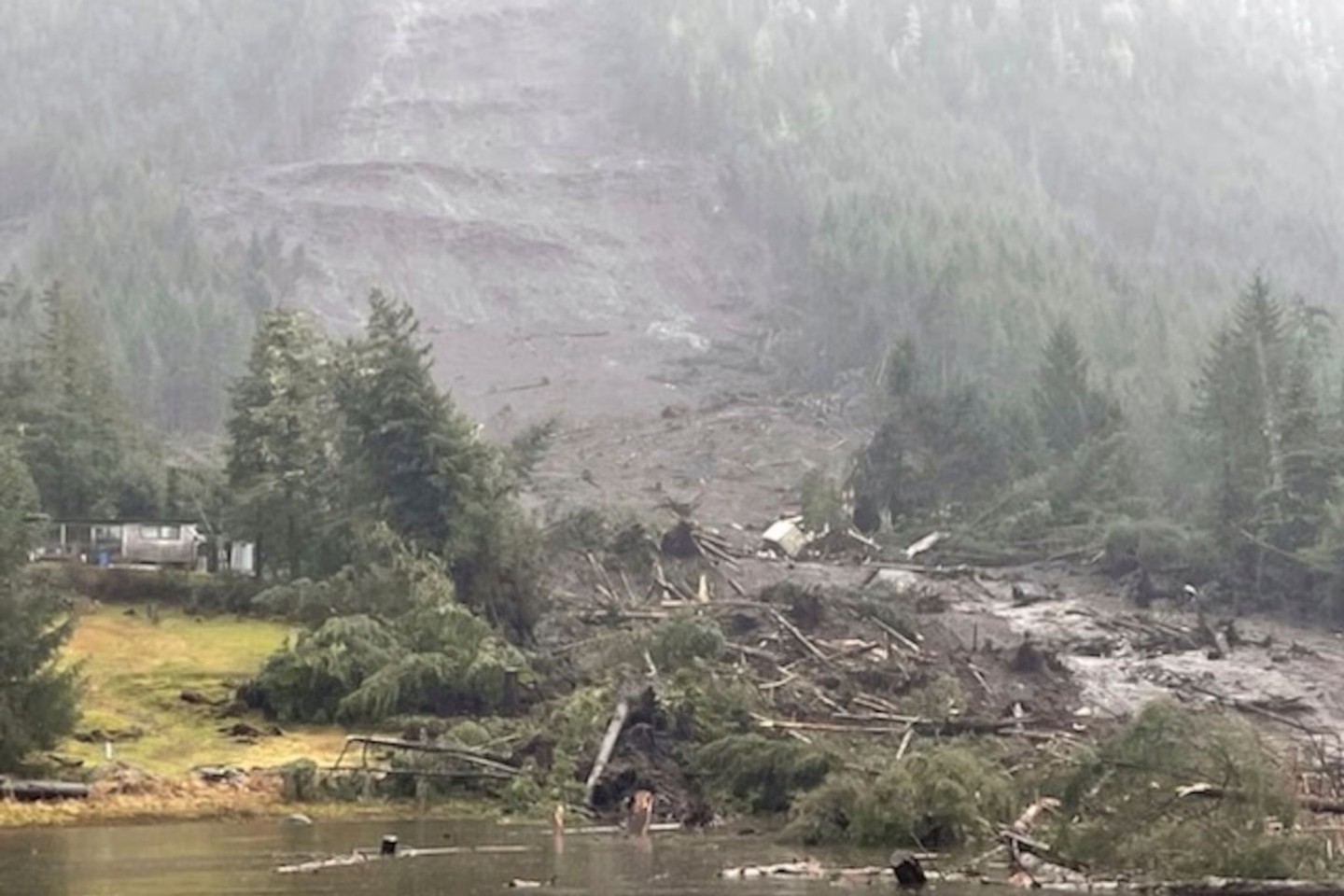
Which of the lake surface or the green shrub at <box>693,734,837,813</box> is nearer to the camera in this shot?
the lake surface

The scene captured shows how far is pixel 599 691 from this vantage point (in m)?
Result: 39.0

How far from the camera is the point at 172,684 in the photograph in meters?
42.8

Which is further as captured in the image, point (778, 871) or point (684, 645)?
point (684, 645)

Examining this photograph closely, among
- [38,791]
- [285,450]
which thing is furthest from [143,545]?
[38,791]

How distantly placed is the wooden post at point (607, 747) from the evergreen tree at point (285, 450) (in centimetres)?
1775

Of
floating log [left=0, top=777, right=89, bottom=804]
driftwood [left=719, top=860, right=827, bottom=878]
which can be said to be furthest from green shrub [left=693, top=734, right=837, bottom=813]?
floating log [left=0, top=777, right=89, bottom=804]

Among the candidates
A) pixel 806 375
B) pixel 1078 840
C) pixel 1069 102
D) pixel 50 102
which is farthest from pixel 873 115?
pixel 1078 840

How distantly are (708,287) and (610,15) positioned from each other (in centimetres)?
5608

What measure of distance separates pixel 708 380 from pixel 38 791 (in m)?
83.3

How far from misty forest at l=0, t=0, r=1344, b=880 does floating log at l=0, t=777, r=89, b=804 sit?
66.8 inches

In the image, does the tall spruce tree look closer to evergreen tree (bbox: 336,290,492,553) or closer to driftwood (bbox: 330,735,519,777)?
evergreen tree (bbox: 336,290,492,553)

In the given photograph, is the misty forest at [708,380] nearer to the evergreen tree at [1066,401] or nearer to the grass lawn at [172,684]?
the evergreen tree at [1066,401]

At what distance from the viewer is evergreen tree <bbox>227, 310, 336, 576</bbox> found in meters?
54.6

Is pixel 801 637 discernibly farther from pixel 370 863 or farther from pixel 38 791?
pixel 370 863
